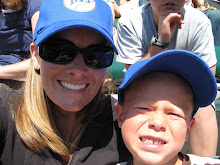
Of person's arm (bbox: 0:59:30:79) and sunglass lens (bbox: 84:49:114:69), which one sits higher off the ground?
sunglass lens (bbox: 84:49:114:69)

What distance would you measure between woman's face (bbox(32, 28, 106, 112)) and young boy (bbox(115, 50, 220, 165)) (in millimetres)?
211

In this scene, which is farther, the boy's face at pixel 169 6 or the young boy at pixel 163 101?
the boy's face at pixel 169 6

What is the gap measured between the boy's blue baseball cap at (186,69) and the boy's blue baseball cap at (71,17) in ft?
0.75

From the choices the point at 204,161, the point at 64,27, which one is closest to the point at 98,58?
the point at 64,27

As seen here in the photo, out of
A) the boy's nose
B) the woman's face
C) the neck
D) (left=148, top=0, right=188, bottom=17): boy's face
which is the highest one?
(left=148, top=0, right=188, bottom=17): boy's face

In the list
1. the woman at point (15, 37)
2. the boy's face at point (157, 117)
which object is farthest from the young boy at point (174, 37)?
the woman at point (15, 37)

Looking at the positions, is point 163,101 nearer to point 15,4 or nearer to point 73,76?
point 73,76

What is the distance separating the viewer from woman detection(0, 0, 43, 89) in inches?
85.9

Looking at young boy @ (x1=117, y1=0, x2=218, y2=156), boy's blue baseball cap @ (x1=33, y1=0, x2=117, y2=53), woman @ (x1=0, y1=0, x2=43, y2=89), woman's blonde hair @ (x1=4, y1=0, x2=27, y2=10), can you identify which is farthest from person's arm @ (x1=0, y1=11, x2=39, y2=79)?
boy's blue baseball cap @ (x1=33, y1=0, x2=117, y2=53)

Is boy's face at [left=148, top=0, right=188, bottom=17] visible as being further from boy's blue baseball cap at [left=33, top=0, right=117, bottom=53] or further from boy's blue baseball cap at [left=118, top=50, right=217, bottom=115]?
boy's blue baseball cap at [left=118, top=50, right=217, bottom=115]

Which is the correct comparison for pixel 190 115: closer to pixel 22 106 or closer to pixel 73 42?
pixel 73 42

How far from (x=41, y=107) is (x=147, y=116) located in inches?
23.6

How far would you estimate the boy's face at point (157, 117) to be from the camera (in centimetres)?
108

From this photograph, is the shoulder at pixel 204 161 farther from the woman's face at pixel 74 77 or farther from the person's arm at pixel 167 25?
the person's arm at pixel 167 25
